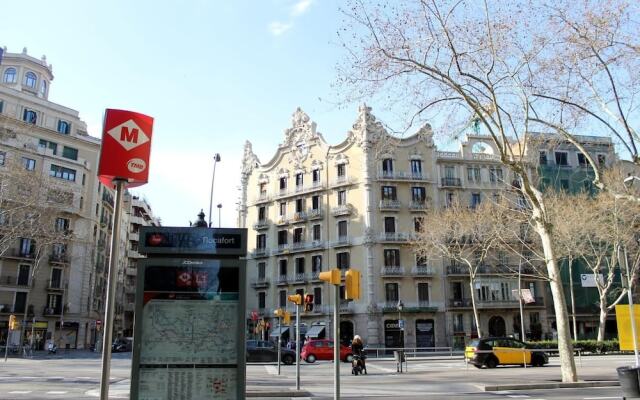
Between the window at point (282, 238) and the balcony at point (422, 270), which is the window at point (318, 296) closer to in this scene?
the window at point (282, 238)

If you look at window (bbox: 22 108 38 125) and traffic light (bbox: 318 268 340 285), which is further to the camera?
window (bbox: 22 108 38 125)

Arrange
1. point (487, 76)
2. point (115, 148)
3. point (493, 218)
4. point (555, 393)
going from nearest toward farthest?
point (115, 148) < point (555, 393) < point (487, 76) < point (493, 218)

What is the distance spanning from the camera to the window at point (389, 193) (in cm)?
4968

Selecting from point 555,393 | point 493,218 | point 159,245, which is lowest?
point 555,393

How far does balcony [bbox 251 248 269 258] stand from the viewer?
2140 inches

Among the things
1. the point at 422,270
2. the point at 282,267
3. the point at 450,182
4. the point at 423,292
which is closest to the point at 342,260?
the point at 282,267

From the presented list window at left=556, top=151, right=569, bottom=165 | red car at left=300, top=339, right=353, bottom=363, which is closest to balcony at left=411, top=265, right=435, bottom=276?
red car at left=300, top=339, right=353, bottom=363

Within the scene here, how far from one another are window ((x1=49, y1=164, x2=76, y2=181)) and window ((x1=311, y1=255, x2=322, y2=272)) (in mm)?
24891

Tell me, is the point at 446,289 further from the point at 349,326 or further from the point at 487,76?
the point at 487,76

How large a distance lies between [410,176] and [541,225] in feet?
111

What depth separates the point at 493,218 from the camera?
34250 millimetres

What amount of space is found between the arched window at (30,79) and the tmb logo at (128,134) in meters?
58.7

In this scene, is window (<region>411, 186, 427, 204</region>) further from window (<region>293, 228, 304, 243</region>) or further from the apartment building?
the apartment building

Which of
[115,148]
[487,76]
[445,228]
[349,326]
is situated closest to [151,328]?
[115,148]
